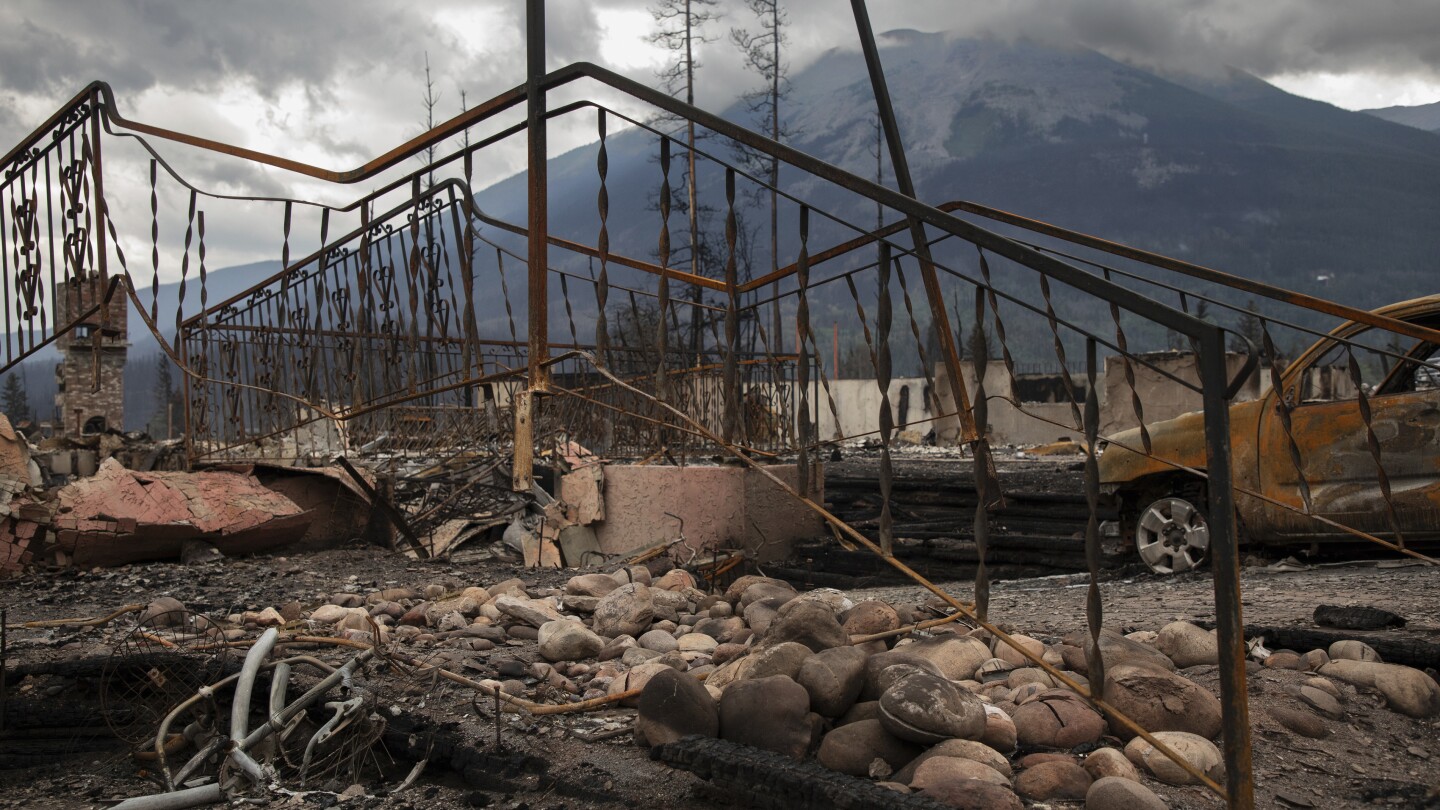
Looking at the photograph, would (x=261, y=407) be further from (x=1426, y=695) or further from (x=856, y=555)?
(x=1426, y=695)

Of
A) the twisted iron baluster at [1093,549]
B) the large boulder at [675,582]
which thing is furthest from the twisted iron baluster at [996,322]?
the large boulder at [675,582]

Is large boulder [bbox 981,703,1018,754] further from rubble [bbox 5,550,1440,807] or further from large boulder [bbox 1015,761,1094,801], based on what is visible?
large boulder [bbox 1015,761,1094,801]

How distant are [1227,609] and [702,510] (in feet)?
17.8

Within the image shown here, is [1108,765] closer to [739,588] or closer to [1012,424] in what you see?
[739,588]

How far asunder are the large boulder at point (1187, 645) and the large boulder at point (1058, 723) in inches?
31.2

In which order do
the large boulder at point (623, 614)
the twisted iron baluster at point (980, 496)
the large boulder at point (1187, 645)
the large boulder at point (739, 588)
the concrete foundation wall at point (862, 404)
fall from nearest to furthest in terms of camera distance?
the twisted iron baluster at point (980, 496), the large boulder at point (1187, 645), the large boulder at point (623, 614), the large boulder at point (739, 588), the concrete foundation wall at point (862, 404)

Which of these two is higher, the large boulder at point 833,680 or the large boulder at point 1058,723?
the large boulder at point 833,680

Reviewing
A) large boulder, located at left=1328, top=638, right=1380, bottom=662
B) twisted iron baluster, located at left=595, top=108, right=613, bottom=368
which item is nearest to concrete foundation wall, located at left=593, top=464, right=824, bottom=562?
twisted iron baluster, located at left=595, top=108, right=613, bottom=368

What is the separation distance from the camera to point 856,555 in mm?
7441

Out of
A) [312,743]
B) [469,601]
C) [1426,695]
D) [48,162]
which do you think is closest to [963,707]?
[1426,695]

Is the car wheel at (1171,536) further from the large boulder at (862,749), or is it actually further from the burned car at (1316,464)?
the large boulder at (862,749)

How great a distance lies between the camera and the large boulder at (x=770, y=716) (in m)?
2.78

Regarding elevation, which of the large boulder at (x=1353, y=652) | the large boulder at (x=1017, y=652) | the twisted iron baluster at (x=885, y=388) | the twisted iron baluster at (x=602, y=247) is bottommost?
the large boulder at (x=1353, y=652)

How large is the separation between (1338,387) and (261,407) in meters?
25.8
